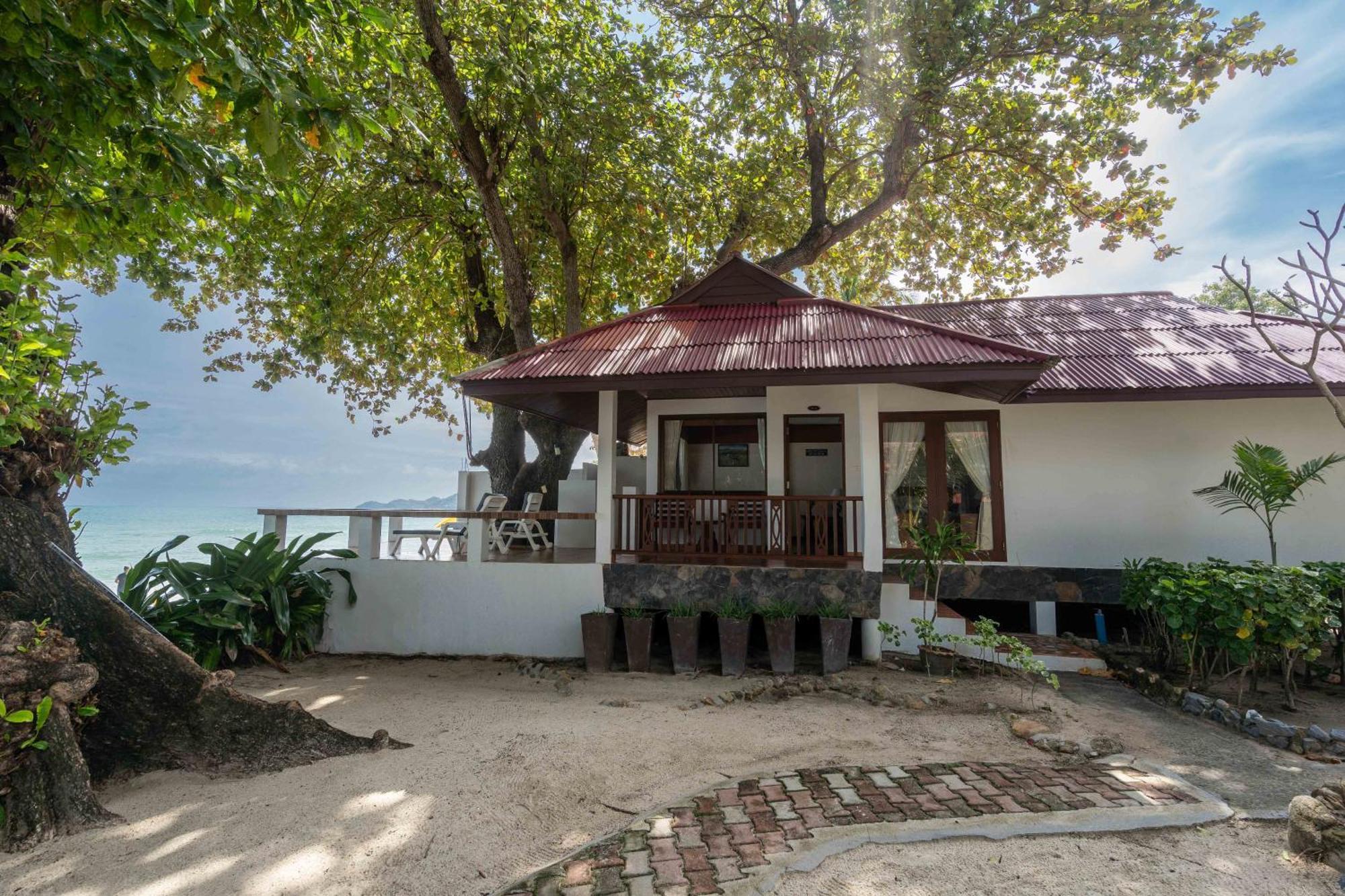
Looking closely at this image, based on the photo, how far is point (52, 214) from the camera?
3717 mm

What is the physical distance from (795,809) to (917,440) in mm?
6406

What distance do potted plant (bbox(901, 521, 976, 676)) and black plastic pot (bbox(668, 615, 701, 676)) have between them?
240cm

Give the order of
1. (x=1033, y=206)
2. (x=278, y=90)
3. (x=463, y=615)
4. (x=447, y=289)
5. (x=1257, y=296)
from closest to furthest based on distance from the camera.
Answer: (x=278, y=90), (x=463, y=615), (x=1033, y=206), (x=447, y=289), (x=1257, y=296)

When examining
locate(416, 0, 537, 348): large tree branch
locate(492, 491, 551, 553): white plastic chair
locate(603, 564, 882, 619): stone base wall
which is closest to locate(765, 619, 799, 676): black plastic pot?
locate(603, 564, 882, 619): stone base wall

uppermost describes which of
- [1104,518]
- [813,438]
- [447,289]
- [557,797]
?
[447,289]

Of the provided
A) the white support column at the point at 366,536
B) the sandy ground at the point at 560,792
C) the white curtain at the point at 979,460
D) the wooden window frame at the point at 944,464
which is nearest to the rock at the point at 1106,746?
the sandy ground at the point at 560,792

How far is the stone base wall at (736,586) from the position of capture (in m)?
6.58

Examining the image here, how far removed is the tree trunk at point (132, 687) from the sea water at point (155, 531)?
0.41 metres

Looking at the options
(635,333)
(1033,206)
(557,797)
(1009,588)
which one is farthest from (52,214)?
(1033,206)

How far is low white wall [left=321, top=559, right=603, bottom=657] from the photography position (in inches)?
282

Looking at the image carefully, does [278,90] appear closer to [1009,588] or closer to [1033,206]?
[1009,588]

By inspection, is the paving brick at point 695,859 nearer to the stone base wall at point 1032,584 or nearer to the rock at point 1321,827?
the rock at point 1321,827

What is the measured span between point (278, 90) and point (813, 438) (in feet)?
26.2

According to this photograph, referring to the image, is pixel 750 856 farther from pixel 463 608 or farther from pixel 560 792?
pixel 463 608
